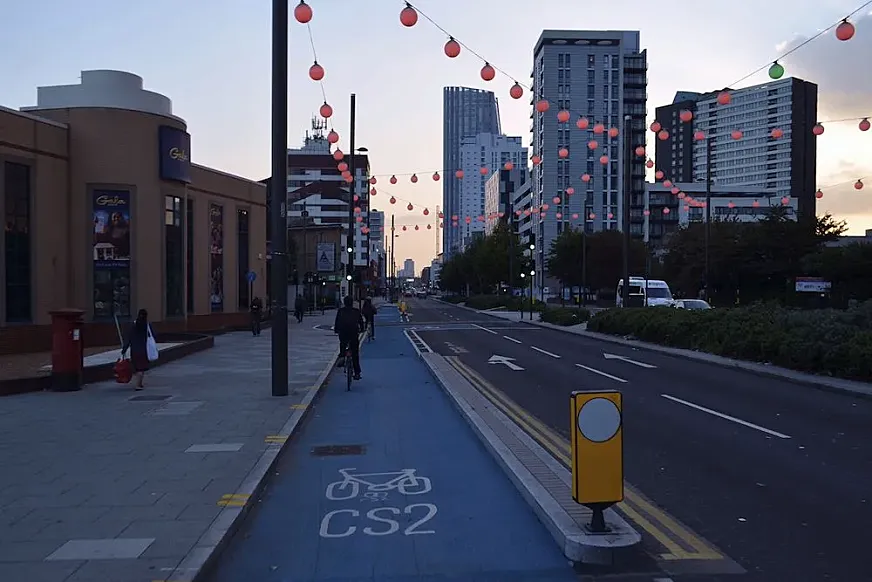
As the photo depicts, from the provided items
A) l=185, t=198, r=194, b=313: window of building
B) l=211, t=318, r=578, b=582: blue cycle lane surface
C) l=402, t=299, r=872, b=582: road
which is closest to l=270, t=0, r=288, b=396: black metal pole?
l=211, t=318, r=578, b=582: blue cycle lane surface

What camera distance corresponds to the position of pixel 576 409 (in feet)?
20.1

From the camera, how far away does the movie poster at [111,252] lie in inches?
1005

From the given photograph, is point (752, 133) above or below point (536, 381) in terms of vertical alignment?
above

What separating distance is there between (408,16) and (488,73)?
379cm

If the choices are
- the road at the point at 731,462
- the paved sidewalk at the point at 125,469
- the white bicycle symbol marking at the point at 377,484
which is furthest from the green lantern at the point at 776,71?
the white bicycle symbol marking at the point at 377,484

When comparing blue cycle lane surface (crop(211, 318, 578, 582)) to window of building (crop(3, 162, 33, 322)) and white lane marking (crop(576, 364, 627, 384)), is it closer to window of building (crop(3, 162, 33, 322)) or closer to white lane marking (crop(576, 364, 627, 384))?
white lane marking (crop(576, 364, 627, 384))

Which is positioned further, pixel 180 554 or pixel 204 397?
pixel 204 397

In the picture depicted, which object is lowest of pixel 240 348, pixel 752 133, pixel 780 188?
pixel 240 348

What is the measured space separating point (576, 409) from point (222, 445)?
552 centimetres

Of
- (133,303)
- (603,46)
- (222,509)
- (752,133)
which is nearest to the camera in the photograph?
(222,509)

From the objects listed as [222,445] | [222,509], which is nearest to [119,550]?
[222,509]

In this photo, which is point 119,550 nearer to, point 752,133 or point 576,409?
point 576,409

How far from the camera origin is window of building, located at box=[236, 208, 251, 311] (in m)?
37.4

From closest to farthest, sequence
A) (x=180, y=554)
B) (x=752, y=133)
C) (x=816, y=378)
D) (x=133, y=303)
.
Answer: (x=180, y=554)
(x=816, y=378)
(x=133, y=303)
(x=752, y=133)
